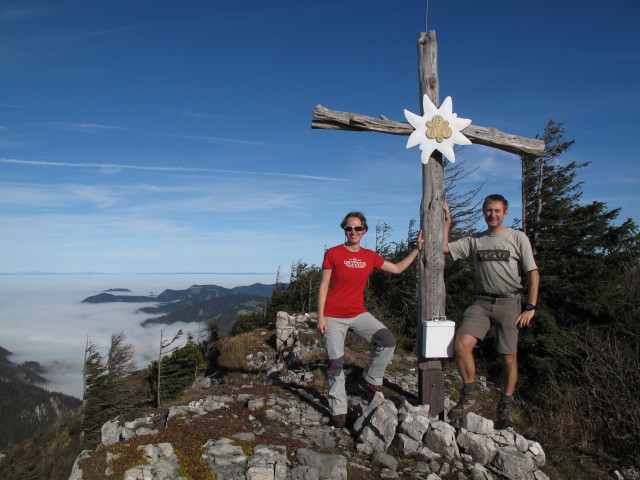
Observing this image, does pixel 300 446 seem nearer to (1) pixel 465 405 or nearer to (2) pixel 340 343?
(2) pixel 340 343

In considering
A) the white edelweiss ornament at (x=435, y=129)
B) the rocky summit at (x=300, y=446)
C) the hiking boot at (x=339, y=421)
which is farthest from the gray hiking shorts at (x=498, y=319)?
the white edelweiss ornament at (x=435, y=129)

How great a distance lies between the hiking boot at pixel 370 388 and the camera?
219 inches

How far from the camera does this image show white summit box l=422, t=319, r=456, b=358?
206 inches

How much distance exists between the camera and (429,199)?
5.52 m

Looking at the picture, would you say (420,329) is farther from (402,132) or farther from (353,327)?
(402,132)

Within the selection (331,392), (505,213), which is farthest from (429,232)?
(331,392)

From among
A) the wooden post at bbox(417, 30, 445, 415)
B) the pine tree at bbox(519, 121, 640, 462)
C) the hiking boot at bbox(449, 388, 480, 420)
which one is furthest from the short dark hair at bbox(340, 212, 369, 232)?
the pine tree at bbox(519, 121, 640, 462)

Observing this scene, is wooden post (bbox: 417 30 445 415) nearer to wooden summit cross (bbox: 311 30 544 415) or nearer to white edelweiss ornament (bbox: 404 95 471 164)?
wooden summit cross (bbox: 311 30 544 415)

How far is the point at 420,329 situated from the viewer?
5531 mm

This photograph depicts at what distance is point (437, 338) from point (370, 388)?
3.85 ft

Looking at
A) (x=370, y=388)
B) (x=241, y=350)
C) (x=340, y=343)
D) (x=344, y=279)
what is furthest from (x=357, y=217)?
(x=241, y=350)

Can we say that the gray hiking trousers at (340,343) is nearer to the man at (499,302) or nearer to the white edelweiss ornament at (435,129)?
the man at (499,302)

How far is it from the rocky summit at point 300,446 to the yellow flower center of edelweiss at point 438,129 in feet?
11.0

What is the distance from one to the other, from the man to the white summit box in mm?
225
